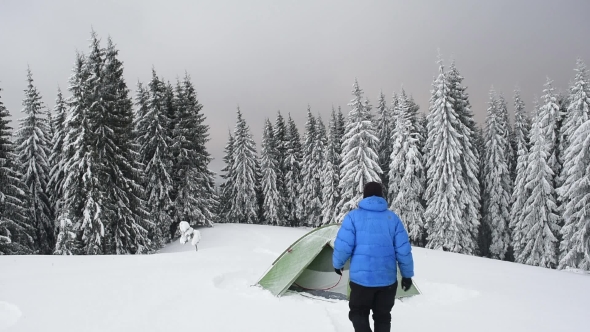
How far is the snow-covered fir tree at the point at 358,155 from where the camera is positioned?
27.6 m

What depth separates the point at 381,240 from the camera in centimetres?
428

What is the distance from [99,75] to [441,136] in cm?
2462

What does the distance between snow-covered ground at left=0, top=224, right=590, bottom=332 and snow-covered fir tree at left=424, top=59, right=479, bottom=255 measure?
15430 millimetres

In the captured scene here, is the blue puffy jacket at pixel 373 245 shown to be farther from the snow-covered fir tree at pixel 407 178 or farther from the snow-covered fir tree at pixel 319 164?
the snow-covered fir tree at pixel 319 164

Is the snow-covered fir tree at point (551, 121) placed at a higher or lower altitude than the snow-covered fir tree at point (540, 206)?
higher

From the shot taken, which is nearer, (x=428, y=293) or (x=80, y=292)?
(x=80, y=292)

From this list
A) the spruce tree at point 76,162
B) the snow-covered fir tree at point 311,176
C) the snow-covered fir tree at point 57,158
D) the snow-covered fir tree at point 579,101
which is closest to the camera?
the spruce tree at point 76,162

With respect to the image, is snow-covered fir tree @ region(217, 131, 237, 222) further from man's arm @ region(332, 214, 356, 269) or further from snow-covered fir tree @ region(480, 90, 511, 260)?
man's arm @ region(332, 214, 356, 269)

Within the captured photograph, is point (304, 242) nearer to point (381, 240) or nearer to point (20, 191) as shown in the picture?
point (381, 240)

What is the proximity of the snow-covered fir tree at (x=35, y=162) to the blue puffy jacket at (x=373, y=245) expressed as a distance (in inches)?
1114

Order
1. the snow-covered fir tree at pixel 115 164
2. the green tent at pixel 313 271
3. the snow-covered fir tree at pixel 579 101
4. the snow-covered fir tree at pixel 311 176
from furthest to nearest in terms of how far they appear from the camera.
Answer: the snow-covered fir tree at pixel 311 176 → the snow-covered fir tree at pixel 579 101 → the snow-covered fir tree at pixel 115 164 → the green tent at pixel 313 271

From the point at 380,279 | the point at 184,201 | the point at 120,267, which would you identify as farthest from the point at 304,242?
the point at 184,201

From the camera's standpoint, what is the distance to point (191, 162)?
99.2 ft

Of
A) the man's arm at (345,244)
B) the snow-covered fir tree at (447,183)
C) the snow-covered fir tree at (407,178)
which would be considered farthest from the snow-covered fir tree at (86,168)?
the snow-covered fir tree at (447,183)
